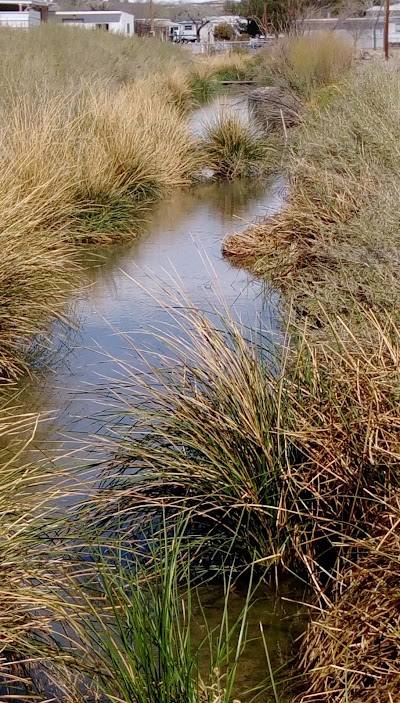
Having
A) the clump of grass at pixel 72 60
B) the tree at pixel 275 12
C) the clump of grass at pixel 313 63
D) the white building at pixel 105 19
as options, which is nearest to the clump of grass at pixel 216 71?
the clump of grass at pixel 72 60

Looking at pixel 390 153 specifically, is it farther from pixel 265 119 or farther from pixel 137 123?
pixel 265 119

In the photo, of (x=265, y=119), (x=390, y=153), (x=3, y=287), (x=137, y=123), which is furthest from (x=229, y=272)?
(x=265, y=119)

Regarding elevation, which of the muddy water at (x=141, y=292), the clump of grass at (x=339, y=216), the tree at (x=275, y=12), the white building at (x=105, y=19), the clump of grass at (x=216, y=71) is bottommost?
the muddy water at (x=141, y=292)

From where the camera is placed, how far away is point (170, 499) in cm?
350

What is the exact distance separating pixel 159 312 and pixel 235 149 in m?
6.76

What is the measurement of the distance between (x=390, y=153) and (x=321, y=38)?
11.4 m

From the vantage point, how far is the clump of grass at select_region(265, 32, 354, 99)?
1606 centimetres

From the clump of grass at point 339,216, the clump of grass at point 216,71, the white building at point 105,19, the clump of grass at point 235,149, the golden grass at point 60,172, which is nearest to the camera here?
the clump of grass at point 339,216

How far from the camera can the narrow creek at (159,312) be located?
3270 millimetres

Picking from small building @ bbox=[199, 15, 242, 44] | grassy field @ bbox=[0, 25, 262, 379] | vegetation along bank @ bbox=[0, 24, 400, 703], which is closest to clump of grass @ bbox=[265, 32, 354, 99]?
grassy field @ bbox=[0, 25, 262, 379]

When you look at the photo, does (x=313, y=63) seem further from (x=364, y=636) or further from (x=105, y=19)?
(x=105, y=19)

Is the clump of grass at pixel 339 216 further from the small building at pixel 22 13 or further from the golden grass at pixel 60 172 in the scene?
the small building at pixel 22 13

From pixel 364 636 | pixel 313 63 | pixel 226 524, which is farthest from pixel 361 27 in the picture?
pixel 364 636

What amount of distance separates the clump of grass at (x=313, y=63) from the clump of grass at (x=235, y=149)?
246 centimetres
